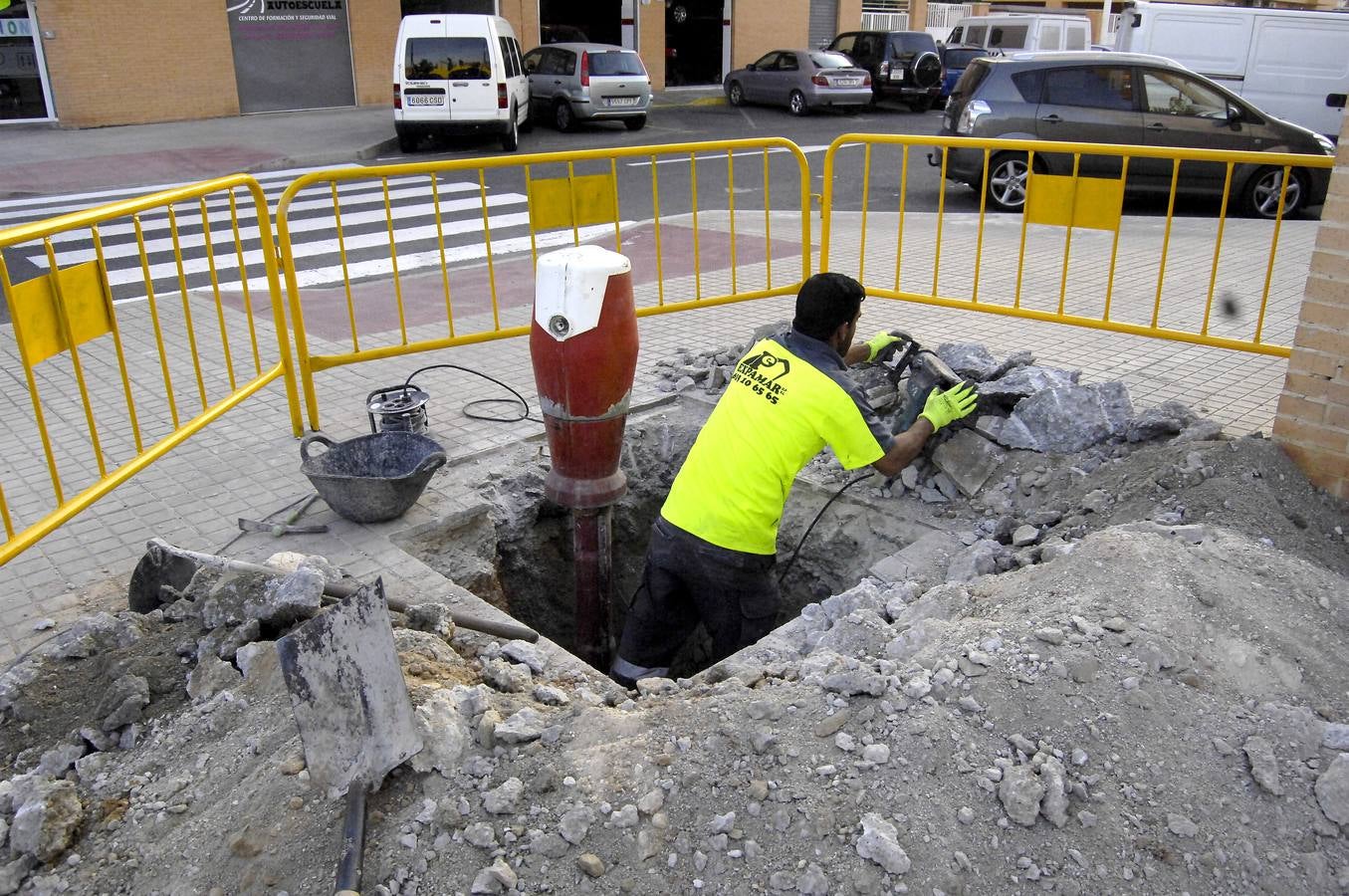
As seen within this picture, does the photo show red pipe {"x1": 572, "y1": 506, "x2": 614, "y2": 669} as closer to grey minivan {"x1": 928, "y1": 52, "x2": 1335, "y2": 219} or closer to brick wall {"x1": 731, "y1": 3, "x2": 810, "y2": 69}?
grey minivan {"x1": 928, "y1": 52, "x2": 1335, "y2": 219}

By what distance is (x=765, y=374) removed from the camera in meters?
4.03

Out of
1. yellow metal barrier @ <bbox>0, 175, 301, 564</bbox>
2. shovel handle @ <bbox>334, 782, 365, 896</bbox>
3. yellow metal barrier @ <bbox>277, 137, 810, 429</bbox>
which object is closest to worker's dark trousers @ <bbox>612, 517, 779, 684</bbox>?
shovel handle @ <bbox>334, 782, 365, 896</bbox>

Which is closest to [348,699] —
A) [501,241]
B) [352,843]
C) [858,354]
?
[352,843]

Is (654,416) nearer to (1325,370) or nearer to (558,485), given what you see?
(558,485)

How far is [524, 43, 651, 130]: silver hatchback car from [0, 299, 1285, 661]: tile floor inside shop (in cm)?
1264

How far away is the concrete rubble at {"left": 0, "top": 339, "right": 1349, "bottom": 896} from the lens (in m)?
2.56

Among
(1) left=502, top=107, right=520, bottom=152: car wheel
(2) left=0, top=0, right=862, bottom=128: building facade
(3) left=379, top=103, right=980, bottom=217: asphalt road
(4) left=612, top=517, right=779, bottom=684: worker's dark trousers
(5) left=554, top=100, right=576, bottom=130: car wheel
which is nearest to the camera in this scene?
(4) left=612, top=517, right=779, bottom=684: worker's dark trousers

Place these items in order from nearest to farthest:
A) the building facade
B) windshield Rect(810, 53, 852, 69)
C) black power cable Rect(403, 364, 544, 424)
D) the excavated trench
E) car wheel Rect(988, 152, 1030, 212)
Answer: the excavated trench → black power cable Rect(403, 364, 544, 424) → car wheel Rect(988, 152, 1030, 212) → the building facade → windshield Rect(810, 53, 852, 69)

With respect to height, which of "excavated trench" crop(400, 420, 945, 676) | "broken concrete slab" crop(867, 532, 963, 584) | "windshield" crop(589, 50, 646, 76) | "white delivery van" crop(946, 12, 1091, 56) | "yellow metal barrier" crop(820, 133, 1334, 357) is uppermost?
"white delivery van" crop(946, 12, 1091, 56)

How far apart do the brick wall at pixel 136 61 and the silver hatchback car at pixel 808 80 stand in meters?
11.3

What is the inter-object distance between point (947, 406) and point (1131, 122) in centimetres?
902

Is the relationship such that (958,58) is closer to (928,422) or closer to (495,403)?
(495,403)

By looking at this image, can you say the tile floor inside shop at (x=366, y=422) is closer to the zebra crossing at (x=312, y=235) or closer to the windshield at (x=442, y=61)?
the zebra crossing at (x=312, y=235)

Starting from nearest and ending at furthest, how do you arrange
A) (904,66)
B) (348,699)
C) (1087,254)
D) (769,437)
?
1. (348,699)
2. (769,437)
3. (1087,254)
4. (904,66)
